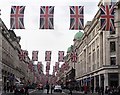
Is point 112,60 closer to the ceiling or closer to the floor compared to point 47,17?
closer to the floor

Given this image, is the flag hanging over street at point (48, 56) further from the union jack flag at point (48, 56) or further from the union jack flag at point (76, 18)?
the union jack flag at point (76, 18)

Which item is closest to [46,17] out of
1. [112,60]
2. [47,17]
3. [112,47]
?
[47,17]

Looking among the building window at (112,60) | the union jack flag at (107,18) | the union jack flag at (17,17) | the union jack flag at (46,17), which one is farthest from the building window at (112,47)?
the union jack flag at (17,17)

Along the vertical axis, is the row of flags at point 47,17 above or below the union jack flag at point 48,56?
above

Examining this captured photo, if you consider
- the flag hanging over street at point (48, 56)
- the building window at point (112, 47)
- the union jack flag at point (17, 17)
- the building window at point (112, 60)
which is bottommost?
the building window at point (112, 60)

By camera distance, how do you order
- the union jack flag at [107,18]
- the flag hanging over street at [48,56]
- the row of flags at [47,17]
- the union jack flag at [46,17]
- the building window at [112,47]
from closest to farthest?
1. the union jack flag at [46,17]
2. the row of flags at [47,17]
3. the union jack flag at [107,18]
4. the flag hanging over street at [48,56]
5. the building window at [112,47]

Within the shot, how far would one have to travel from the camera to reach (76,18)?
40062 mm

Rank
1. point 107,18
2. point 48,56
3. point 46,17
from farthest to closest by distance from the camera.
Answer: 1. point 48,56
2. point 107,18
3. point 46,17

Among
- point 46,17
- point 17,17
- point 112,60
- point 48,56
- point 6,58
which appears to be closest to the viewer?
point 46,17

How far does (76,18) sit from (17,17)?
22.3 ft

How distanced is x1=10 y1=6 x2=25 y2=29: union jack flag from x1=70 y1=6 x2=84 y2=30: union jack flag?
5629 mm

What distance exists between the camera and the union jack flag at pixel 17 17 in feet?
131

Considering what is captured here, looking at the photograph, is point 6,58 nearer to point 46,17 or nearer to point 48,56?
point 48,56

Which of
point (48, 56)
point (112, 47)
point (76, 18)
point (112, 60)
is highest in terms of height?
point (76, 18)
